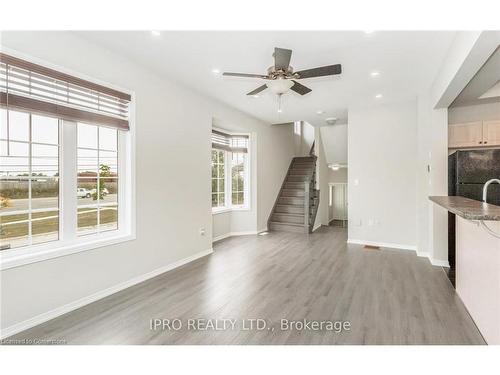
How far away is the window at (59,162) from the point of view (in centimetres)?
228

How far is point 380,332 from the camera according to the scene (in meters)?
2.19

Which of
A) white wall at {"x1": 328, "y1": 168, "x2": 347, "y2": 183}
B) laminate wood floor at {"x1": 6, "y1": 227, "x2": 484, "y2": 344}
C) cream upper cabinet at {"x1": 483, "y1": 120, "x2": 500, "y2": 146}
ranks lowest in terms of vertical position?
laminate wood floor at {"x1": 6, "y1": 227, "x2": 484, "y2": 344}

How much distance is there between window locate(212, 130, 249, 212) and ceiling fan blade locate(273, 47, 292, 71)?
10.8ft

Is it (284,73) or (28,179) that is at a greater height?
(284,73)

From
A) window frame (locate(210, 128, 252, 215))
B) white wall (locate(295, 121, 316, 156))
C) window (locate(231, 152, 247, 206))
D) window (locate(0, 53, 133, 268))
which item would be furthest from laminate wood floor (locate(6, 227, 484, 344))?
white wall (locate(295, 121, 316, 156))

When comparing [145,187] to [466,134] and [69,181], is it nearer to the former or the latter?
[69,181]

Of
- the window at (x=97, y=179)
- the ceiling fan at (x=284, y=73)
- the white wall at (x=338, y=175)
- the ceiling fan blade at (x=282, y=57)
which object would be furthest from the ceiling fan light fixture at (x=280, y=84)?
the white wall at (x=338, y=175)

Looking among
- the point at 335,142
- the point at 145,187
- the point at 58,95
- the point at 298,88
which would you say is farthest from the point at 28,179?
the point at 335,142

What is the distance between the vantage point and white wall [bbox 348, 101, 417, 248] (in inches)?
194

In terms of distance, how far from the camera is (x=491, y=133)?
14.0ft

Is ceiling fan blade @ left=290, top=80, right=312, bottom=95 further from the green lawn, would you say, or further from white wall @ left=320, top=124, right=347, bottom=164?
white wall @ left=320, top=124, right=347, bottom=164

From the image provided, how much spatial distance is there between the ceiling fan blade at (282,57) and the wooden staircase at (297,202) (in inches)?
160

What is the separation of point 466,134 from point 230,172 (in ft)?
15.2
